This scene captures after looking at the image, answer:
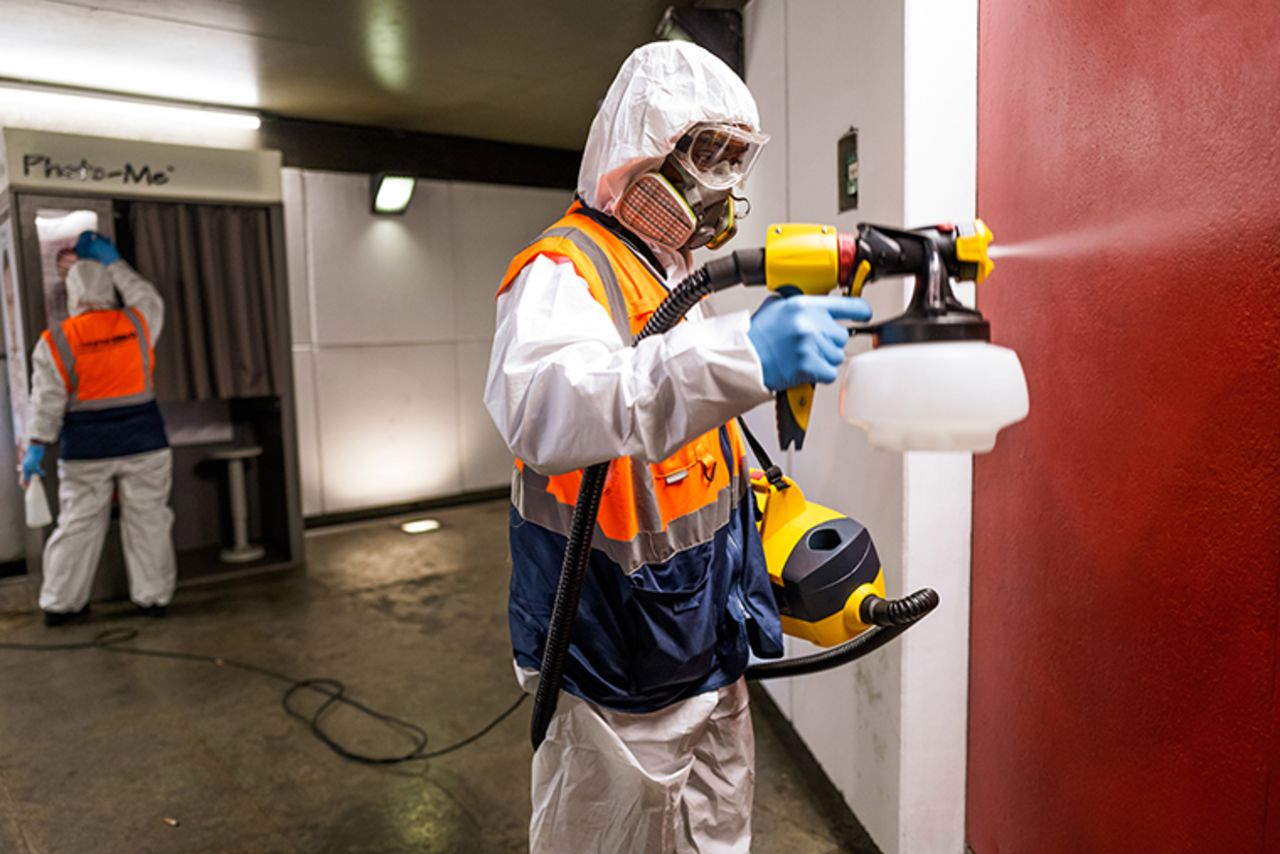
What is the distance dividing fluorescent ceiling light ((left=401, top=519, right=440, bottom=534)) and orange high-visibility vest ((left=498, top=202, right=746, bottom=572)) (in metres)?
4.19

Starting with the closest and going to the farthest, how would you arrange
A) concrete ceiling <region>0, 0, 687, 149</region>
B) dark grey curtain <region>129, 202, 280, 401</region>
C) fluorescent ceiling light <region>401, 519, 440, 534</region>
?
concrete ceiling <region>0, 0, 687, 149</region> → dark grey curtain <region>129, 202, 280, 401</region> → fluorescent ceiling light <region>401, 519, 440, 534</region>

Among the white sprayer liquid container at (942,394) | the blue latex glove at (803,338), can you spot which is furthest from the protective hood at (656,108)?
the white sprayer liquid container at (942,394)

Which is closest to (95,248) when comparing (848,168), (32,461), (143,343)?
(143,343)

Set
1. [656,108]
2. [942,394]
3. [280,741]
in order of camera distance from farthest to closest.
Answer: [280,741], [656,108], [942,394]

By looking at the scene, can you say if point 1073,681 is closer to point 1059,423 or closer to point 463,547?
point 1059,423

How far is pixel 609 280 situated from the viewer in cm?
123

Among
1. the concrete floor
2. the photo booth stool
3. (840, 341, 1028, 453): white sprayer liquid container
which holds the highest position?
(840, 341, 1028, 453): white sprayer liquid container

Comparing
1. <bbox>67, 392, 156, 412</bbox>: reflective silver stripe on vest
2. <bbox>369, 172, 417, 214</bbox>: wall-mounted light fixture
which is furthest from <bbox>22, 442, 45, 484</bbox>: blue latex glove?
<bbox>369, 172, 417, 214</bbox>: wall-mounted light fixture

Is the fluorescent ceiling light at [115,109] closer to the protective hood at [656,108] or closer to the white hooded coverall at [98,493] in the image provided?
the white hooded coverall at [98,493]

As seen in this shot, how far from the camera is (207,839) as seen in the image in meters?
2.19

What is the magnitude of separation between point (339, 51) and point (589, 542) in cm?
368

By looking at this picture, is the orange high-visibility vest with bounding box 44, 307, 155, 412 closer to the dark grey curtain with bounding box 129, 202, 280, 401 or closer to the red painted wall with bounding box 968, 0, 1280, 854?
the dark grey curtain with bounding box 129, 202, 280, 401

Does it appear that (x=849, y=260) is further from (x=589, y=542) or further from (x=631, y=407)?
(x=589, y=542)

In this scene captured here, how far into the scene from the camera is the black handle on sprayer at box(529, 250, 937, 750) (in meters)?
1.00
